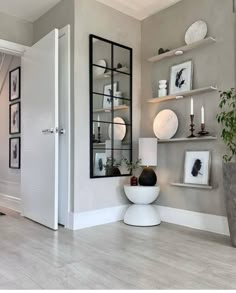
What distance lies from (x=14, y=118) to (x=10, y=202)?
1246 mm

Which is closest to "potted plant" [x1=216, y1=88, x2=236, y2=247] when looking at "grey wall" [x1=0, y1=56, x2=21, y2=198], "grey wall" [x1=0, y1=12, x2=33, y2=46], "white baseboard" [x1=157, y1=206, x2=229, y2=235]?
"white baseboard" [x1=157, y1=206, x2=229, y2=235]

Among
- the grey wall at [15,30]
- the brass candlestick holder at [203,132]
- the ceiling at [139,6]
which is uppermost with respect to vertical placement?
the ceiling at [139,6]

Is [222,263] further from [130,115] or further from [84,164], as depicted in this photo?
[130,115]

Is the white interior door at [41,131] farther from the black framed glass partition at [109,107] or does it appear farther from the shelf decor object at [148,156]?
the shelf decor object at [148,156]

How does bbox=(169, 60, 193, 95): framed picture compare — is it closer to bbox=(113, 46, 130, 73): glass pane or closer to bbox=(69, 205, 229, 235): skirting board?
bbox=(113, 46, 130, 73): glass pane

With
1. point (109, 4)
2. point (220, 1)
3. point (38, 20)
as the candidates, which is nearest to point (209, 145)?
point (220, 1)

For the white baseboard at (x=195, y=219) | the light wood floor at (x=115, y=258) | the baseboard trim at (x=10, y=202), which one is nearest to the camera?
the light wood floor at (x=115, y=258)

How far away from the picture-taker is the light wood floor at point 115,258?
171 cm

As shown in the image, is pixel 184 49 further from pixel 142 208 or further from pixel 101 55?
pixel 142 208

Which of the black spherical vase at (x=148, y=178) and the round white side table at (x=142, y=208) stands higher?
the black spherical vase at (x=148, y=178)

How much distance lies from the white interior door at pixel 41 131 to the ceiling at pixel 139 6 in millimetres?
912

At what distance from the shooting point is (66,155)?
308 centimetres

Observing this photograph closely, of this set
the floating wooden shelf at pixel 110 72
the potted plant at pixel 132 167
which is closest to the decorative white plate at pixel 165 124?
the potted plant at pixel 132 167

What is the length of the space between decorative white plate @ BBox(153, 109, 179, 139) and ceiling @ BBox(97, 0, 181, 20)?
126cm
